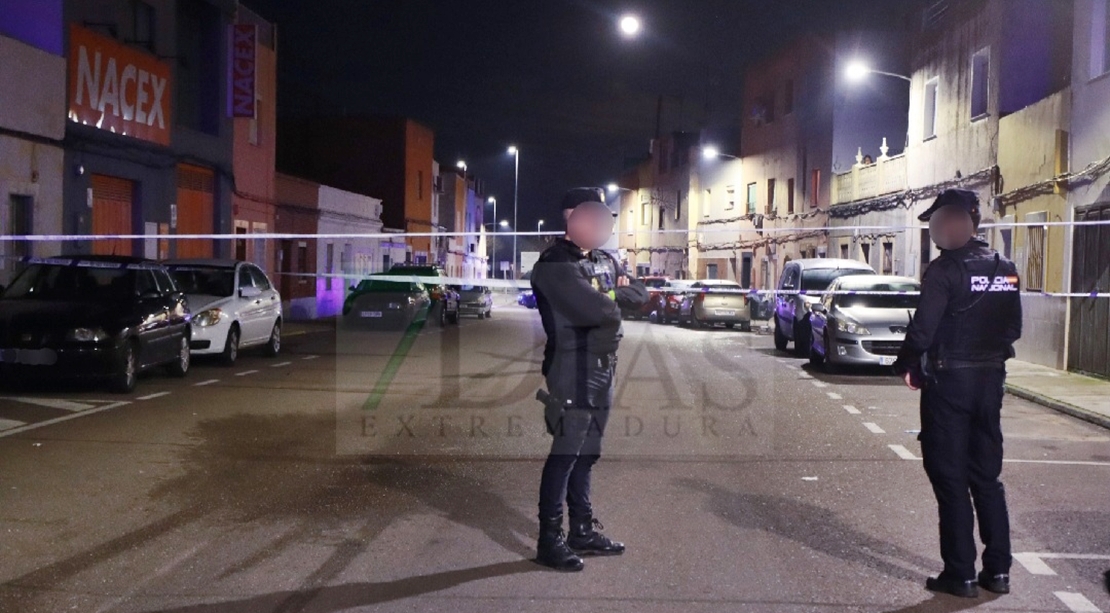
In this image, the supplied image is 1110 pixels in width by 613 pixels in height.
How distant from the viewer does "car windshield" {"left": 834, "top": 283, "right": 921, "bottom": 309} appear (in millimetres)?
17984

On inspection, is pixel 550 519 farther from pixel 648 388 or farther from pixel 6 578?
pixel 648 388

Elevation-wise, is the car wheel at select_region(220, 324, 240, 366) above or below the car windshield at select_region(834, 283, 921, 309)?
below

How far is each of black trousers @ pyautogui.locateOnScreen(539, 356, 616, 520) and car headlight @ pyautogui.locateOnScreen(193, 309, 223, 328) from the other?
1191cm

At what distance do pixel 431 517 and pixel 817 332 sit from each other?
12.4 metres

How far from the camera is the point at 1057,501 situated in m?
8.13

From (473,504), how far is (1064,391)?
10398 millimetres

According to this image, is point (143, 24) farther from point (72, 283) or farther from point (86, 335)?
point (86, 335)

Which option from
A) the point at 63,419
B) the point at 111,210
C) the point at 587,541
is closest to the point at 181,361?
the point at 63,419

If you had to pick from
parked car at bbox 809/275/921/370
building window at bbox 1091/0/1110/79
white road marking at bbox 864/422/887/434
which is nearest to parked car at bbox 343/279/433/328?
parked car at bbox 809/275/921/370

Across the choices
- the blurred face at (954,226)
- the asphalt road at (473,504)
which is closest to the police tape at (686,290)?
the asphalt road at (473,504)

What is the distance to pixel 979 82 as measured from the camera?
24672mm

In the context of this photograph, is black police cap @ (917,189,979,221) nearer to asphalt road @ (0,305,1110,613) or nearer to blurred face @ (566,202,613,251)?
blurred face @ (566,202,613,251)

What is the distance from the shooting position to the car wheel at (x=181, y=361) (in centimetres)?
1543

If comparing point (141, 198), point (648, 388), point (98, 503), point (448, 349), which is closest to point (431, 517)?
point (98, 503)
